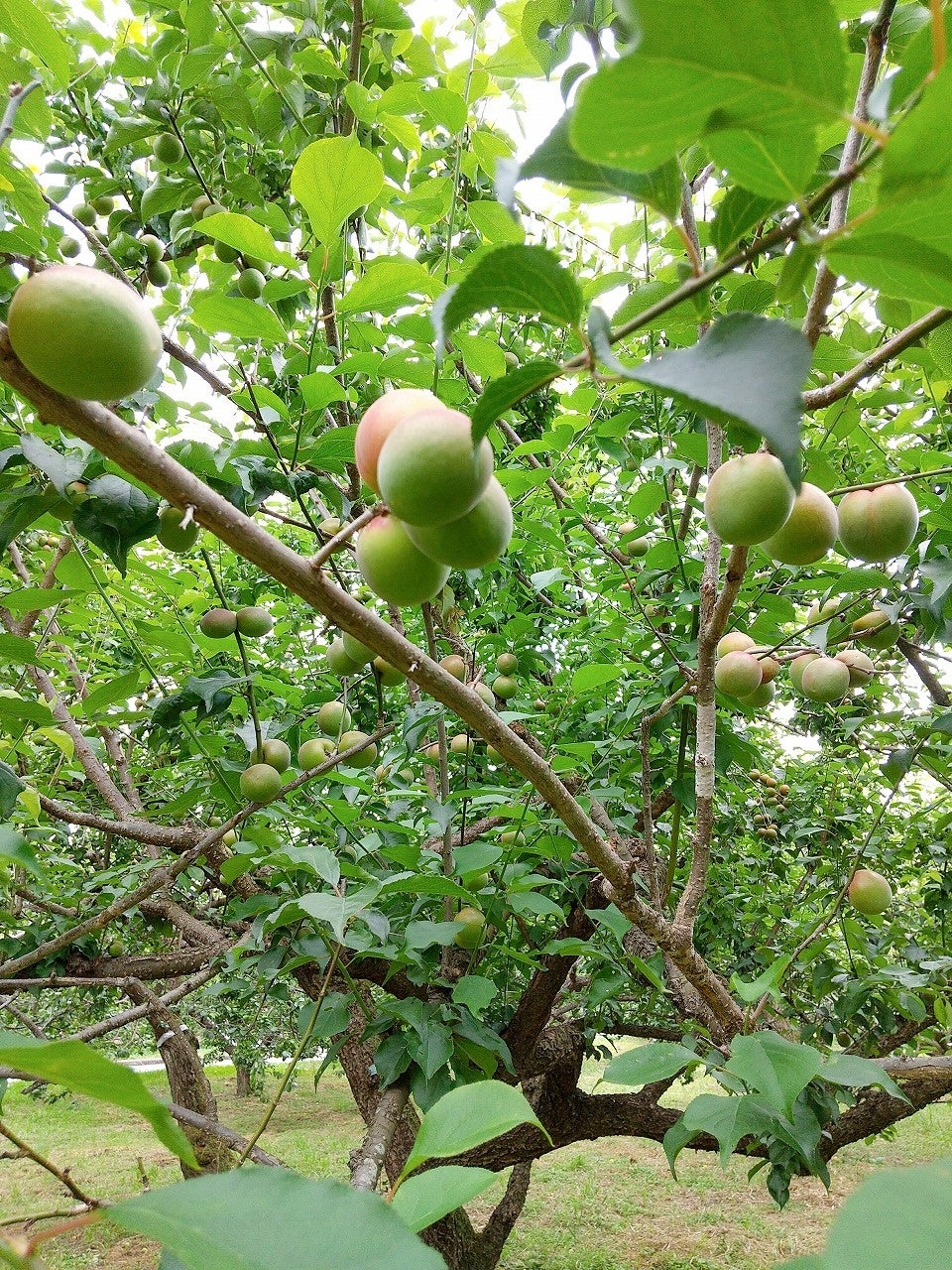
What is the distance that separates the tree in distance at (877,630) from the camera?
7.25ft

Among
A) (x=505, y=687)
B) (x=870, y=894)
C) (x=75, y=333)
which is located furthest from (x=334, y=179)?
(x=870, y=894)

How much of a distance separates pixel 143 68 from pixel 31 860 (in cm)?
219

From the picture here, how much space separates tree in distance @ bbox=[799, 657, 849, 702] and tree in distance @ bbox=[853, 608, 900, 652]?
0.32 ft

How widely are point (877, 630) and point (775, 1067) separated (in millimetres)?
1161

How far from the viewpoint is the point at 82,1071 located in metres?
0.49

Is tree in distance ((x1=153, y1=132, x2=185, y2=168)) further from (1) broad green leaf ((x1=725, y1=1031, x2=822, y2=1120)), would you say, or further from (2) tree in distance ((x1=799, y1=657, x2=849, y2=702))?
(1) broad green leaf ((x1=725, y1=1031, x2=822, y2=1120))

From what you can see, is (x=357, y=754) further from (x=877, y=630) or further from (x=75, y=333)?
(x=75, y=333)

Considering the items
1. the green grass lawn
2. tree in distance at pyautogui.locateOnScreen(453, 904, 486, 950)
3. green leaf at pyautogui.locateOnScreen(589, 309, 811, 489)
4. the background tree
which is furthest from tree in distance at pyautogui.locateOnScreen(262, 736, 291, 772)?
the green grass lawn

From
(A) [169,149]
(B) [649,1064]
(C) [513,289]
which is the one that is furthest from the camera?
(A) [169,149]

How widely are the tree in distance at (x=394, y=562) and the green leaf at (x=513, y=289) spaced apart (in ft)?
1.10

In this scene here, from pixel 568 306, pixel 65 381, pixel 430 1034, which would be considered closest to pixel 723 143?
pixel 568 306

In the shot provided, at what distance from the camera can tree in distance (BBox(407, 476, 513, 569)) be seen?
880mm

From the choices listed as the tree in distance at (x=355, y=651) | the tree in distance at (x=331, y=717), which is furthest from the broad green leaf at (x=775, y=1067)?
the tree in distance at (x=331, y=717)

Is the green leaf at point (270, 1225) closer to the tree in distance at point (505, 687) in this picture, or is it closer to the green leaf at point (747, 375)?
the green leaf at point (747, 375)
